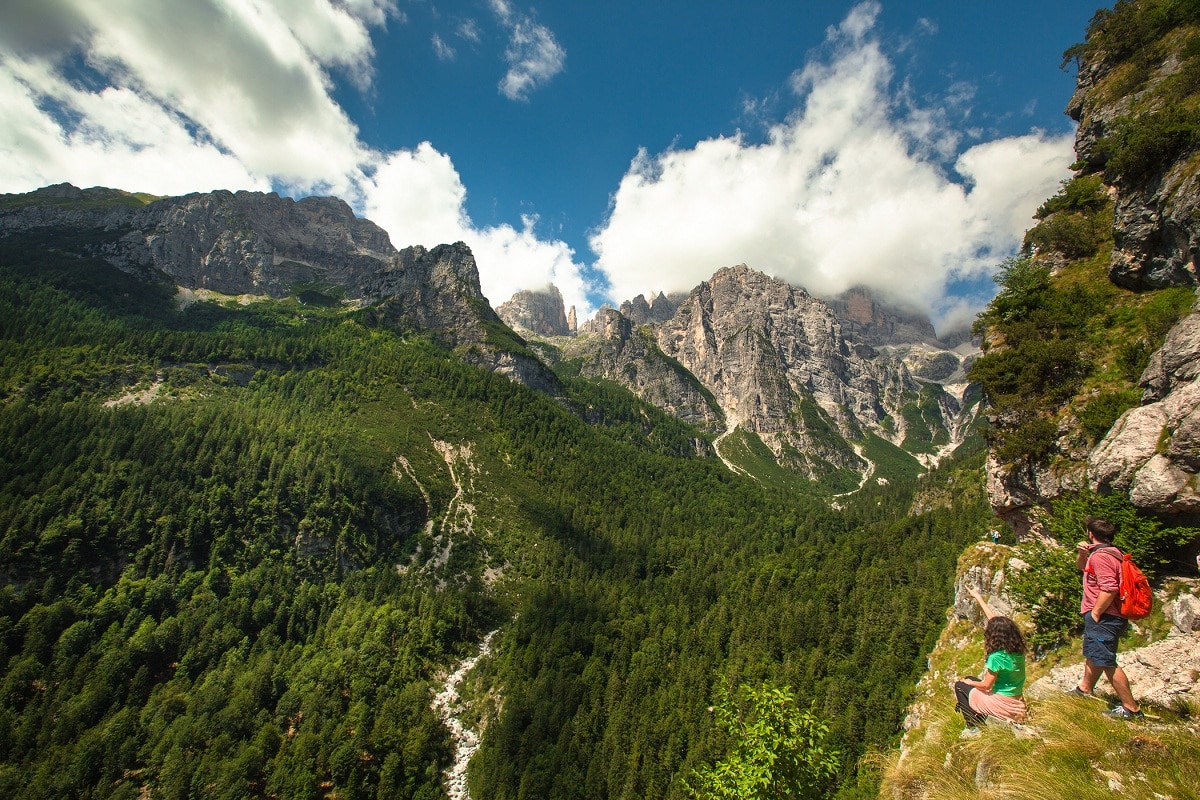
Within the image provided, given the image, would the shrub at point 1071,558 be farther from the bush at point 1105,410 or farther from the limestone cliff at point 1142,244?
the bush at point 1105,410

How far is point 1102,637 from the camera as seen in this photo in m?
10.3

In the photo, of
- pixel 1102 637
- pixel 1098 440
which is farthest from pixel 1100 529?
pixel 1098 440

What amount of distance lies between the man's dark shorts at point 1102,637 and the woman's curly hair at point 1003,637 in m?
1.44

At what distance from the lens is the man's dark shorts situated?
10125mm

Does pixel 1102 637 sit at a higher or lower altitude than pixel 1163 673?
higher

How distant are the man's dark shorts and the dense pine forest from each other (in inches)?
1565

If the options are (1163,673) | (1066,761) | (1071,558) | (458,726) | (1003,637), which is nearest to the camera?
(1066,761)

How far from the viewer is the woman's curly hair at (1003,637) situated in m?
9.95

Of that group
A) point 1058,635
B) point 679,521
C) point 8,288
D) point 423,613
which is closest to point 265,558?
point 423,613

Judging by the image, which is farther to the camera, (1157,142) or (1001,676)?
(1157,142)

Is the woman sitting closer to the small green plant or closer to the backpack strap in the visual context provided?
the backpack strap

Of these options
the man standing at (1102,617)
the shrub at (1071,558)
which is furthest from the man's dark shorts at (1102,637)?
the shrub at (1071,558)

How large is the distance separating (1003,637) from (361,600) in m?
123

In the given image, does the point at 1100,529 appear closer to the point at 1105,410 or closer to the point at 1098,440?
the point at 1098,440
